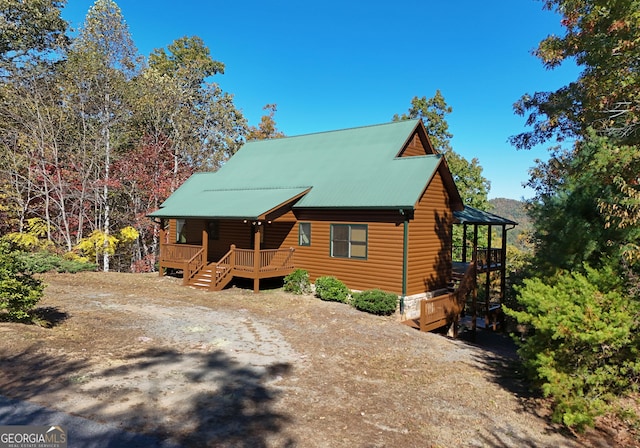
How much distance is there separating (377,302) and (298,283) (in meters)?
4.17

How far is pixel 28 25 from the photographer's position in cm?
2884

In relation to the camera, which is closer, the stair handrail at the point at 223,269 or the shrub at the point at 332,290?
the shrub at the point at 332,290

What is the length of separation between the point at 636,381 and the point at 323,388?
5840 mm

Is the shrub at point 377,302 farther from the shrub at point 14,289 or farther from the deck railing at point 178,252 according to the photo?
the shrub at point 14,289

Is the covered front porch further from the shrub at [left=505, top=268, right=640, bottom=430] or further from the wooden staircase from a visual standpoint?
the shrub at [left=505, top=268, right=640, bottom=430]

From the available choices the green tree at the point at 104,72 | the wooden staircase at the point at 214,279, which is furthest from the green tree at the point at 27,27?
the wooden staircase at the point at 214,279

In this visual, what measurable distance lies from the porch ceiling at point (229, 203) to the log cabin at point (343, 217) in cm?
7

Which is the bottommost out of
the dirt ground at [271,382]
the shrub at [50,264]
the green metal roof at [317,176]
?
the dirt ground at [271,382]

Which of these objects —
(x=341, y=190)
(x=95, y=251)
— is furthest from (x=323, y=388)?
(x=95, y=251)

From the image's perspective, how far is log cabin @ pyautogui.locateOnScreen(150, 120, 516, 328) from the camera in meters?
16.0

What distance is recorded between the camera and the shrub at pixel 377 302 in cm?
1482

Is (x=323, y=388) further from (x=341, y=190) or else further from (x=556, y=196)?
(x=341, y=190)

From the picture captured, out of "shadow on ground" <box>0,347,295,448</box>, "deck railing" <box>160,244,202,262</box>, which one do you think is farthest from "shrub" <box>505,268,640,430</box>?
"deck railing" <box>160,244,202,262</box>
